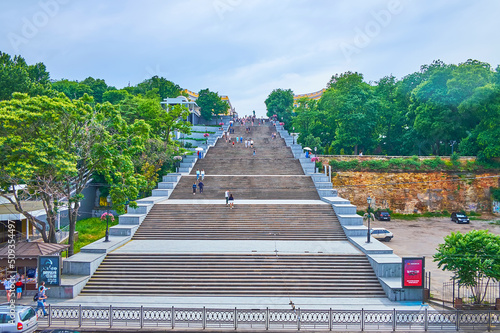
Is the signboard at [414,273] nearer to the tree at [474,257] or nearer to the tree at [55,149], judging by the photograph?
the tree at [474,257]

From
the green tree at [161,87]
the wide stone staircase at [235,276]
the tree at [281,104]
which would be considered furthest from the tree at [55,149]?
the tree at [281,104]

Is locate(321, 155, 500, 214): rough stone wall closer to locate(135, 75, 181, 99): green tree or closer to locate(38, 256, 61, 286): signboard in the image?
locate(38, 256, 61, 286): signboard

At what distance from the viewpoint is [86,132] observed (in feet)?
67.3

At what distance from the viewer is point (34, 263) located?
16531 mm

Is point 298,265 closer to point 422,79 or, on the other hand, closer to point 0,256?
point 0,256

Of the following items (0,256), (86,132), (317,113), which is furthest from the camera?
(317,113)

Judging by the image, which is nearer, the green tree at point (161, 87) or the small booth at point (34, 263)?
the small booth at point (34, 263)

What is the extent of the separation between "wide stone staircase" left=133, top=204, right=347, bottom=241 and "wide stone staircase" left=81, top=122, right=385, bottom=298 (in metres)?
0.06

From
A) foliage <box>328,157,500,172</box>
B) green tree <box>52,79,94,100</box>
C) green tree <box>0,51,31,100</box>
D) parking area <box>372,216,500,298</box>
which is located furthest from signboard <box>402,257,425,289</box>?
green tree <box>52,79,94,100</box>

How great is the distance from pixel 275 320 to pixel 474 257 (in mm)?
8102

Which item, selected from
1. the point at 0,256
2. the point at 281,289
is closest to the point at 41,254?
the point at 0,256

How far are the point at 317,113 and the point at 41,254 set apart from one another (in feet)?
134

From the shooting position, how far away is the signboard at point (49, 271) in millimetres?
15656

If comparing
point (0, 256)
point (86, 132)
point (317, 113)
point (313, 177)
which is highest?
point (317, 113)
